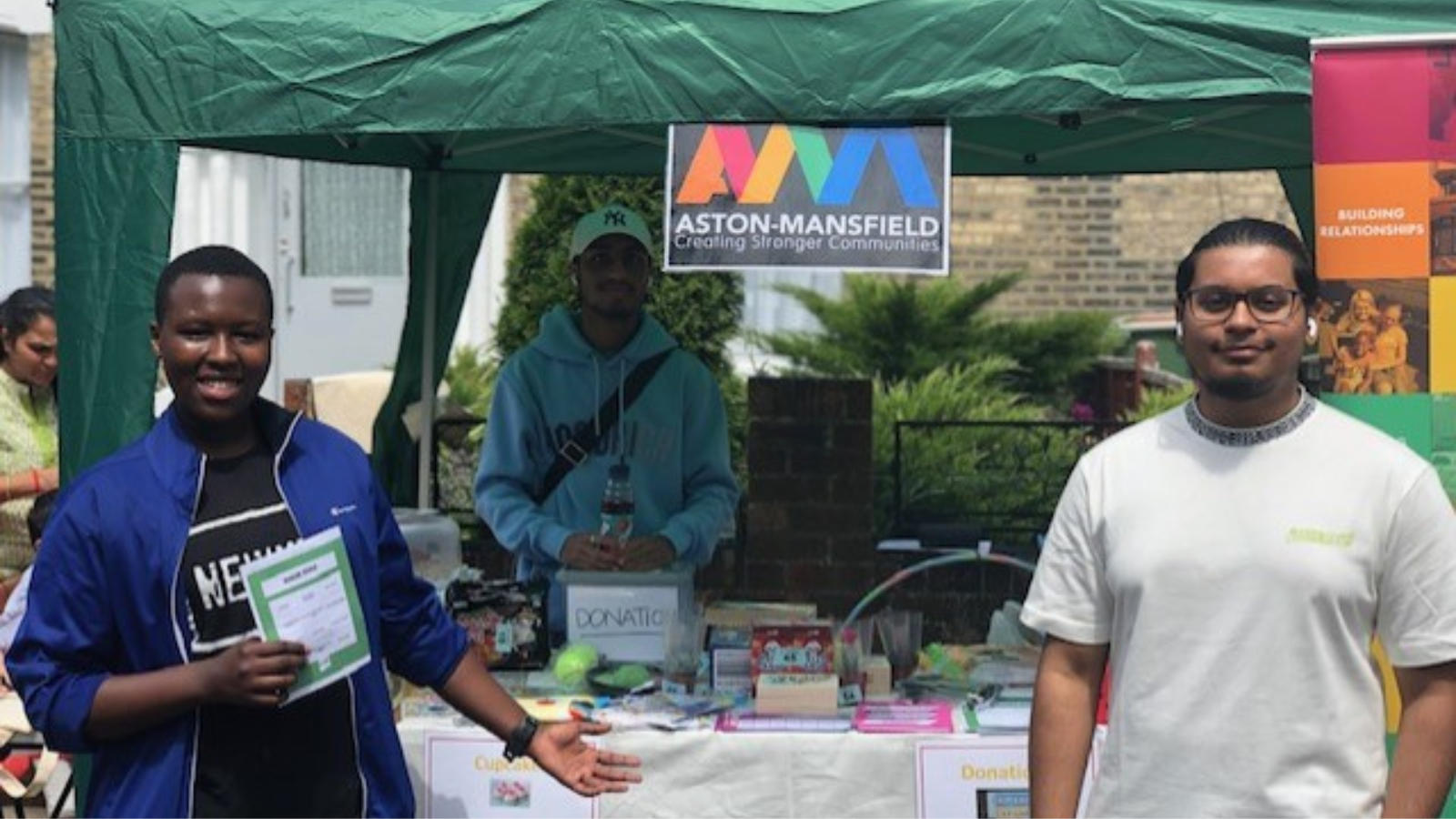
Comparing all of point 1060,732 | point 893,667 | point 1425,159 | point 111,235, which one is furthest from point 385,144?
point 1060,732

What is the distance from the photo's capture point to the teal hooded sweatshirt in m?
6.11

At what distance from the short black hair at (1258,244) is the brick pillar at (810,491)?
5668 mm

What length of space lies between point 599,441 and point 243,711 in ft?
9.61

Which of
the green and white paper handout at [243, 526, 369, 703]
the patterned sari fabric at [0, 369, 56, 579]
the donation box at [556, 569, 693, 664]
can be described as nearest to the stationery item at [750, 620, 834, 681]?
the donation box at [556, 569, 693, 664]

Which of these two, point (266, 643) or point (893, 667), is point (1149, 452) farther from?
point (893, 667)

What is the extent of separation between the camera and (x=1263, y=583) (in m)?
3.21

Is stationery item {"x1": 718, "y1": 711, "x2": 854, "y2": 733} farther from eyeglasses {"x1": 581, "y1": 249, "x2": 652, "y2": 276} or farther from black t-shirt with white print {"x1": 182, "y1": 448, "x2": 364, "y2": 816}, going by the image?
black t-shirt with white print {"x1": 182, "y1": 448, "x2": 364, "y2": 816}

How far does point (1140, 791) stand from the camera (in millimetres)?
3322

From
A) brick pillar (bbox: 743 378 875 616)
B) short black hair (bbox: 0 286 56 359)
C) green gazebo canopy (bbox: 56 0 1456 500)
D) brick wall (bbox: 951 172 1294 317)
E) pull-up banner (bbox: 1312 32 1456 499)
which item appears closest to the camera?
pull-up banner (bbox: 1312 32 1456 499)

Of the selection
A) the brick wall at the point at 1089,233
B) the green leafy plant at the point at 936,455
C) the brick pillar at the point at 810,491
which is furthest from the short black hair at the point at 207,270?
the brick wall at the point at 1089,233

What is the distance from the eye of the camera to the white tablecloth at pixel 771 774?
4930 mm

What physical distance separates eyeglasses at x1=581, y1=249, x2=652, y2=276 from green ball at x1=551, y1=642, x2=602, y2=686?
3.88 ft

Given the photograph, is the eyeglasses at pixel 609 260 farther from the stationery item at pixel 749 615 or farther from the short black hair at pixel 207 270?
the short black hair at pixel 207 270

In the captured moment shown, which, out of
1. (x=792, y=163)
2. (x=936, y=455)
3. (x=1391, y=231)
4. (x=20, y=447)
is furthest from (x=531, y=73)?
(x=936, y=455)
